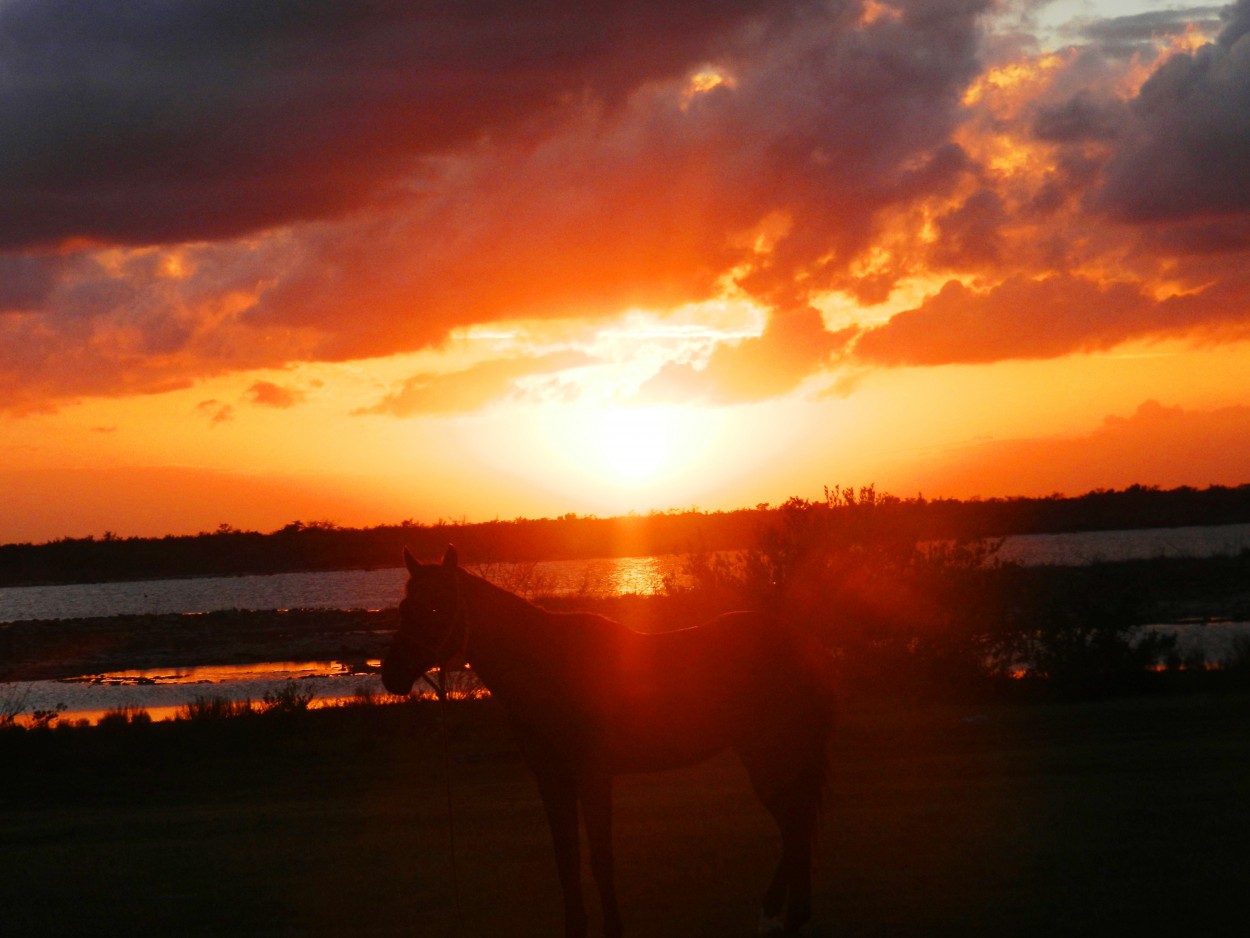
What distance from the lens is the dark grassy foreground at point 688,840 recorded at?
24.6ft

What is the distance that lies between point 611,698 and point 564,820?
2.17ft

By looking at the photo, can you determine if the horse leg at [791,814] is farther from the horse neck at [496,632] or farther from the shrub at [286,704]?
the shrub at [286,704]

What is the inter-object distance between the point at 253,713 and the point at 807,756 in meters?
14.8

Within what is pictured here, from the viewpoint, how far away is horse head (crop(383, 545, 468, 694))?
20.7ft

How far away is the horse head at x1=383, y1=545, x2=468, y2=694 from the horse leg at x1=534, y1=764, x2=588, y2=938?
79 cm

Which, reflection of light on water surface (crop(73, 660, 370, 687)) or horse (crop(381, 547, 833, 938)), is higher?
horse (crop(381, 547, 833, 938))

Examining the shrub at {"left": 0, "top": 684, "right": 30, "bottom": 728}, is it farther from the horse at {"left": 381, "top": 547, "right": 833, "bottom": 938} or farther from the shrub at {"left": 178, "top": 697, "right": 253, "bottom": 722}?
the horse at {"left": 381, "top": 547, "right": 833, "bottom": 938}

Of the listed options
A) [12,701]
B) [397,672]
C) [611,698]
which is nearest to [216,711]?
[12,701]

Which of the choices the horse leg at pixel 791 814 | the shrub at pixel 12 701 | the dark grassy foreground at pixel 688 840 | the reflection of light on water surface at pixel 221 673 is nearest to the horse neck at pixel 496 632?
the horse leg at pixel 791 814

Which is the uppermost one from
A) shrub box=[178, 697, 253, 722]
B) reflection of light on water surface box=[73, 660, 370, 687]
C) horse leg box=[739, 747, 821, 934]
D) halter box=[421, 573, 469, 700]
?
halter box=[421, 573, 469, 700]

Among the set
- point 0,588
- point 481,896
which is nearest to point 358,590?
point 0,588

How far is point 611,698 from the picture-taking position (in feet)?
20.9

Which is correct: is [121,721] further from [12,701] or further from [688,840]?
[688,840]

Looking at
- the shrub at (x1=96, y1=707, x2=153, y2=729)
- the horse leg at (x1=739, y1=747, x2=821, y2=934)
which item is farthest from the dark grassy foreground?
the shrub at (x1=96, y1=707, x2=153, y2=729)
